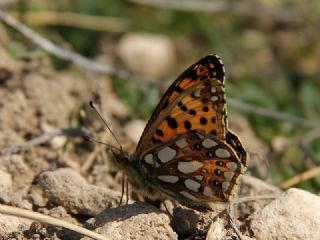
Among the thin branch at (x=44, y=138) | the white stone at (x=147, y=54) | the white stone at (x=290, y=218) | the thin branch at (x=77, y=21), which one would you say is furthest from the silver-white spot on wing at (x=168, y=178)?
the white stone at (x=147, y=54)

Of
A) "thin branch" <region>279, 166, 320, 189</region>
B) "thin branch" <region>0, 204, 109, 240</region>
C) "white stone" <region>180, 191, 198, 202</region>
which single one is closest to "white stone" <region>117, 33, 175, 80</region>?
"thin branch" <region>279, 166, 320, 189</region>

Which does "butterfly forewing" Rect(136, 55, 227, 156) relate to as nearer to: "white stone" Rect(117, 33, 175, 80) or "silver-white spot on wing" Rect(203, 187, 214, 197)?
"silver-white spot on wing" Rect(203, 187, 214, 197)

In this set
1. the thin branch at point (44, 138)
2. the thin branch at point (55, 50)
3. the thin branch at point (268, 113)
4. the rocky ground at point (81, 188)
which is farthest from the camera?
the thin branch at point (268, 113)

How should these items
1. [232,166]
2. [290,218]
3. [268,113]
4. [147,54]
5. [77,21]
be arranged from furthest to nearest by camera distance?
[147,54]
[77,21]
[268,113]
[232,166]
[290,218]

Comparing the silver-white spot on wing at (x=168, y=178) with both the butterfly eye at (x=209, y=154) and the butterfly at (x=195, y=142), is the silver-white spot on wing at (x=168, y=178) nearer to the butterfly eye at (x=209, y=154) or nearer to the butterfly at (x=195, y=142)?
the butterfly at (x=195, y=142)

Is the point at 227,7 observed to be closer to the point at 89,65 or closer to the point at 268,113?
the point at 268,113

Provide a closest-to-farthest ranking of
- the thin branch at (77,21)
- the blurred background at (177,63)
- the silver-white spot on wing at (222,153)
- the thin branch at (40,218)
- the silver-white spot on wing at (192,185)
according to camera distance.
A: 1. the thin branch at (40,218)
2. the silver-white spot on wing at (222,153)
3. the silver-white spot on wing at (192,185)
4. the blurred background at (177,63)
5. the thin branch at (77,21)

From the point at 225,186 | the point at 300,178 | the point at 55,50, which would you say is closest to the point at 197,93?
the point at 225,186
